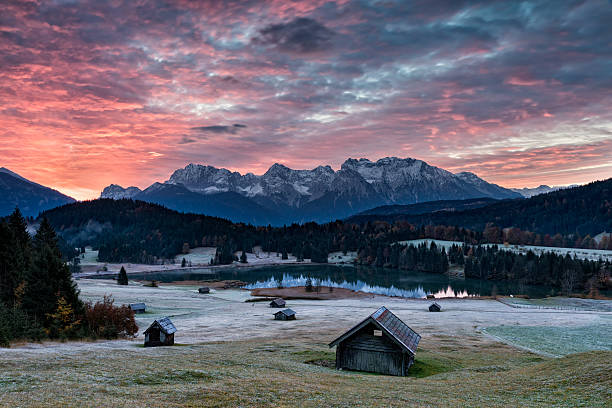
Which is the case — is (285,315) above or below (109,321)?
below

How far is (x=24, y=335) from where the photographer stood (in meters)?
42.0

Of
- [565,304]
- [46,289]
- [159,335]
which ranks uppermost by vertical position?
[46,289]

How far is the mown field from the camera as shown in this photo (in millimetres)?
17906

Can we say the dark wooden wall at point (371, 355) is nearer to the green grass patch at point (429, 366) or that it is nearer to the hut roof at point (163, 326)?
the green grass patch at point (429, 366)

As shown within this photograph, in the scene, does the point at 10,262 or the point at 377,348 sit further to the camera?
the point at 10,262

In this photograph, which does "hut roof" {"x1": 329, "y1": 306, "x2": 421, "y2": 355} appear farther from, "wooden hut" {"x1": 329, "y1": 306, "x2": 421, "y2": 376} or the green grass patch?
the green grass patch

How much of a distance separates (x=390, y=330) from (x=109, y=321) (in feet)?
123

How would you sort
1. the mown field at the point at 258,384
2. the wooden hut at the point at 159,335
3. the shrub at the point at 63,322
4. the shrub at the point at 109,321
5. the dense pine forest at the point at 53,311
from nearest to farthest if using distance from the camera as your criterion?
the mown field at the point at 258,384 < the dense pine forest at the point at 53,311 < the wooden hut at the point at 159,335 < the shrub at the point at 63,322 < the shrub at the point at 109,321

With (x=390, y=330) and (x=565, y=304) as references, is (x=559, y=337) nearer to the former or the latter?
(x=390, y=330)

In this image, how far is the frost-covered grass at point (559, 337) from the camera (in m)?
47.1

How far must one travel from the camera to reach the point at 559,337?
55875mm

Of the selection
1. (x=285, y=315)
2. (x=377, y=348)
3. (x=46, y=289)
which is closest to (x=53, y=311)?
(x=46, y=289)

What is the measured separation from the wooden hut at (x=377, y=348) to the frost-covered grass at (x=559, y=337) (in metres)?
20.3

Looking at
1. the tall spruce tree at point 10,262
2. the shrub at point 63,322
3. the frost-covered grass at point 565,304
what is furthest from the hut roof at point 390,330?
the frost-covered grass at point 565,304
